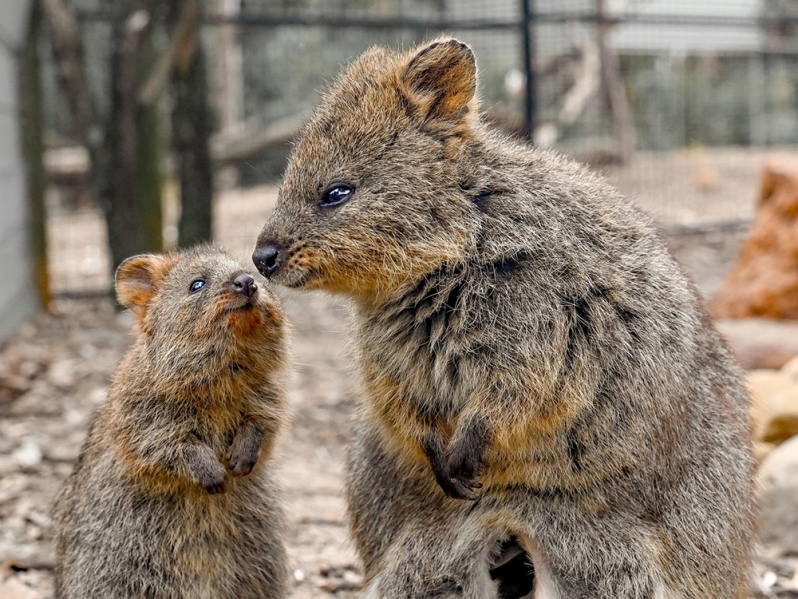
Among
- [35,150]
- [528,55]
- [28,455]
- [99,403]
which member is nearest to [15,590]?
[99,403]

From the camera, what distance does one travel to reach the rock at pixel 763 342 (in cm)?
738

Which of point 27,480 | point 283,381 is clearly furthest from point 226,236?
point 283,381

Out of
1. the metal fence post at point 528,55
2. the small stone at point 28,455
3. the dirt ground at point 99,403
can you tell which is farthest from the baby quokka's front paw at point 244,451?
the metal fence post at point 528,55

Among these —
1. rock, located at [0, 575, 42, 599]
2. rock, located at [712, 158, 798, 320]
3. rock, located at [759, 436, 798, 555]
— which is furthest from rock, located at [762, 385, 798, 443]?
rock, located at [0, 575, 42, 599]

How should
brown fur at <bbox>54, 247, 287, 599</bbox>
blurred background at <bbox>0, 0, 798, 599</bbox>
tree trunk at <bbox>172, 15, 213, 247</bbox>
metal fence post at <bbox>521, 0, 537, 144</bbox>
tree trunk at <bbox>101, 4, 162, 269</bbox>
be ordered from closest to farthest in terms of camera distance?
brown fur at <bbox>54, 247, 287, 599</bbox> < blurred background at <bbox>0, 0, 798, 599</bbox> < tree trunk at <bbox>101, 4, 162, 269</bbox> < tree trunk at <bbox>172, 15, 213, 247</bbox> < metal fence post at <bbox>521, 0, 537, 144</bbox>

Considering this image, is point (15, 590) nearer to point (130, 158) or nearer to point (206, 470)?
point (206, 470)

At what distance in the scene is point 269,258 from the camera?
363 centimetres

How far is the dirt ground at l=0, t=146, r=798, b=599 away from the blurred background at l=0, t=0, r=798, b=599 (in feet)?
0.08

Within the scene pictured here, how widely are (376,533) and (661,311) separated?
142 cm

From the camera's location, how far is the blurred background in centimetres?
620

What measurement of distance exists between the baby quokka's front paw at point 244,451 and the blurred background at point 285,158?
544mm

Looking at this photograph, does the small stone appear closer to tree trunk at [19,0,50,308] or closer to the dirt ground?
the dirt ground

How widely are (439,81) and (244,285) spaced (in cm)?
111

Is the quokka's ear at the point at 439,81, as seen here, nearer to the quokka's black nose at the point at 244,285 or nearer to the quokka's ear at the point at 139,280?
the quokka's black nose at the point at 244,285
